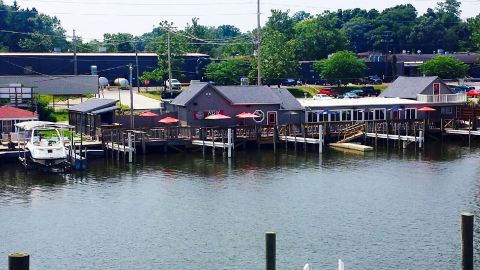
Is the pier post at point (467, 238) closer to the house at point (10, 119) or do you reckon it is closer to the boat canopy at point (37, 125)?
the boat canopy at point (37, 125)

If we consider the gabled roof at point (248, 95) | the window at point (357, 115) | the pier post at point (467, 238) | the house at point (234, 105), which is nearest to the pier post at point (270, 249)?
the pier post at point (467, 238)

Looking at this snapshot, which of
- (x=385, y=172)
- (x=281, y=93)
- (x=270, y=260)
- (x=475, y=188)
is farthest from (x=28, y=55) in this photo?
(x=270, y=260)

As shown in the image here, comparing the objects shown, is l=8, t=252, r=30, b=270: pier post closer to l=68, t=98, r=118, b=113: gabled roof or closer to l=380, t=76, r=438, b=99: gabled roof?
l=68, t=98, r=118, b=113: gabled roof

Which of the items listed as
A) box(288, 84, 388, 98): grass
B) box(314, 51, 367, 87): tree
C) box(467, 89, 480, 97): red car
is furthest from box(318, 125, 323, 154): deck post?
box(314, 51, 367, 87): tree

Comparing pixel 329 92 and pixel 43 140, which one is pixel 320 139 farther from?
pixel 329 92

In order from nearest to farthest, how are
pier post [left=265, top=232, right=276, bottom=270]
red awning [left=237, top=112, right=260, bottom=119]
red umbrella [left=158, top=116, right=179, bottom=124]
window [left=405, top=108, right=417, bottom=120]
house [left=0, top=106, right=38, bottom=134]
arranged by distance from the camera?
1. pier post [left=265, top=232, right=276, bottom=270]
2. house [left=0, top=106, right=38, bottom=134]
3. red umbrella [left=158, top=116, right=179, bottom=124]
4. red awning [left=237, top=112, right=260, bottom=119]
5. window [left=405, top=108, right=417, bottom=120]

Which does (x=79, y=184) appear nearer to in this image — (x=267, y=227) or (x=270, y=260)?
(x=267, y=227)
